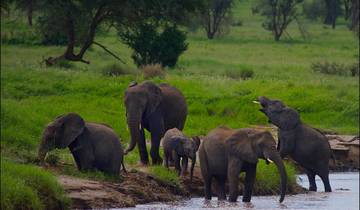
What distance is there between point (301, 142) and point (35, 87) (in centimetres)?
1170

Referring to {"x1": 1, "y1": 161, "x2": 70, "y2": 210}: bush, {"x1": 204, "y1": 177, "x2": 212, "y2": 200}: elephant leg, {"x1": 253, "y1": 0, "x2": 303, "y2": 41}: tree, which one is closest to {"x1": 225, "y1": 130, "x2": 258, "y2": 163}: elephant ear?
{"x1": 204, "y1": 177, "x2": 212, "y2": 200}: elephant leg

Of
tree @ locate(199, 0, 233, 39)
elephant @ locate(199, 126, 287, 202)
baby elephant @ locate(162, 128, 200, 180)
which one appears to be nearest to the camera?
elephant @ locate(199, 126, 287, 202)

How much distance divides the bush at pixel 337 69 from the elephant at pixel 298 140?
2115 centimetres

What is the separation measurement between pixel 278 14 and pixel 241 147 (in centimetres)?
5245

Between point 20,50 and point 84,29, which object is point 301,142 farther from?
point 20,50

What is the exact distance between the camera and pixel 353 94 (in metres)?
33.2

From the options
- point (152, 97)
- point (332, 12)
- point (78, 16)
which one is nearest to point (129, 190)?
point (152, 97)

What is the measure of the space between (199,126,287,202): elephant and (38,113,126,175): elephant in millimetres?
1412

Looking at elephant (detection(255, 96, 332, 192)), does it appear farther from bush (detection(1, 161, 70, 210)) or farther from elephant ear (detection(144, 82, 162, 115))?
bush (detection(1, 161, 70, 210))

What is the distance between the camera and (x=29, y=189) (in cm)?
1533

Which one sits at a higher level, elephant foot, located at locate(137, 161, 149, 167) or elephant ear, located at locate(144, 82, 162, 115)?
elephant ear, located at locate(144, 82, 162, 115)

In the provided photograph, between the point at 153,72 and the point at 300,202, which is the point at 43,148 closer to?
the point at 300,202

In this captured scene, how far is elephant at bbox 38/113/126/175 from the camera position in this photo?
17.6 metres

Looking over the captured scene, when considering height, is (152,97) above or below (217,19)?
above
